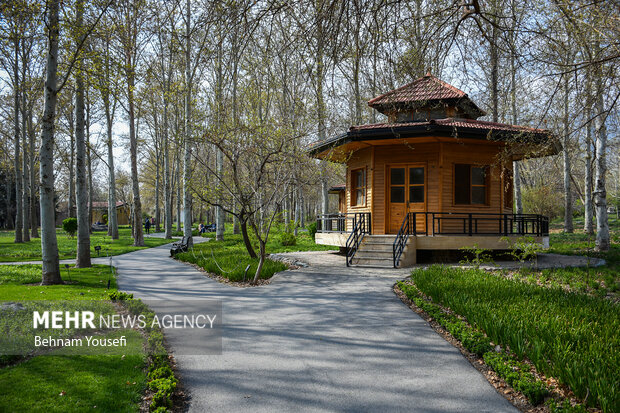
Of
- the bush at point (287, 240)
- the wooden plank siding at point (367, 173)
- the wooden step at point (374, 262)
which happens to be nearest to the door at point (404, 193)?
the wooden plank siding at point (367, 173)

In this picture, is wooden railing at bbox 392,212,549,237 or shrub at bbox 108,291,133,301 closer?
shrub at bbox 108,291,133,301

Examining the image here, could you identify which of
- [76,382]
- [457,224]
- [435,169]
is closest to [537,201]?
[457,224]

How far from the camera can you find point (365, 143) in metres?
14.8

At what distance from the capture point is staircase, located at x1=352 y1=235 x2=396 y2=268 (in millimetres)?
13172

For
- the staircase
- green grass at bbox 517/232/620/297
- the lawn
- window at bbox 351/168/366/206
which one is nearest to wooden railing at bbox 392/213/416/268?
the staircase

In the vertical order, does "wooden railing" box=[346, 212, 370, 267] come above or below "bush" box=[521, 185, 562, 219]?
below

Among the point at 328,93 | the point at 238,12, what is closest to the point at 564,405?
the point at 328,93

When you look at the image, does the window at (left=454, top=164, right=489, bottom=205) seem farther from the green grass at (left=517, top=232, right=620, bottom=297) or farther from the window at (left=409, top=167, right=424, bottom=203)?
the green grass at (left=517, top=232, right=620, bottom=297)

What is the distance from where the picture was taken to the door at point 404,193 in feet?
48.6

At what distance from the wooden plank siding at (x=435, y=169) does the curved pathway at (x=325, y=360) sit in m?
6.46

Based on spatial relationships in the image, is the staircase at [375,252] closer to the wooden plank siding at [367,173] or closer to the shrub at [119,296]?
the wooden plank siding at [367,173]

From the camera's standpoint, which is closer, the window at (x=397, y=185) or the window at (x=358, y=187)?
the window at (x=397, y=185)

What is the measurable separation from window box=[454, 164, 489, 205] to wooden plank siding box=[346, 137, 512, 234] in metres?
0.18

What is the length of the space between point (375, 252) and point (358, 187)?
12.7 ft
